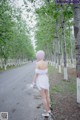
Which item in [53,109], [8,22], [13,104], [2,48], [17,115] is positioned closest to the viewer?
[17,115]

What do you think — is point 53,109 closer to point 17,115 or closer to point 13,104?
point 17,115

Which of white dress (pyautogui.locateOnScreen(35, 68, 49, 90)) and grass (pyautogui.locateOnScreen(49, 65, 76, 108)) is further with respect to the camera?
grass (pyautogui.locateOnScreen(49, 65, 76, 108))

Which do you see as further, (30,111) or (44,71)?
(30,111)

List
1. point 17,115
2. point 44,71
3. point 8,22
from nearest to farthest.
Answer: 1. point 44,71
2. point 17,115
3. point 8,22

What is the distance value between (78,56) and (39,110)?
8.22ft

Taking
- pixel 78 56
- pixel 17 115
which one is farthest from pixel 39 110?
pixel 78 56

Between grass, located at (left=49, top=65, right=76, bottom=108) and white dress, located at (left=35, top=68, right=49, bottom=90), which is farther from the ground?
white dress, located at (left=35, top=68, right=49, bottom=90)

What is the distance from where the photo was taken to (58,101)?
33.7 feet

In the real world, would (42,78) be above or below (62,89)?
above

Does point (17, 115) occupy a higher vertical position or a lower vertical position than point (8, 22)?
lower

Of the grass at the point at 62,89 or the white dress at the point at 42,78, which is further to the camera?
the grass at the point at 62,89

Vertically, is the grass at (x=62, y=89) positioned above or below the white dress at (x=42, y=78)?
below

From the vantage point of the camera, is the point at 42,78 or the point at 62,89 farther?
the point at 62,89

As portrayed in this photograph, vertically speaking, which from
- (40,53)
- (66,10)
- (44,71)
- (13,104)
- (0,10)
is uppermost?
(0,10)
